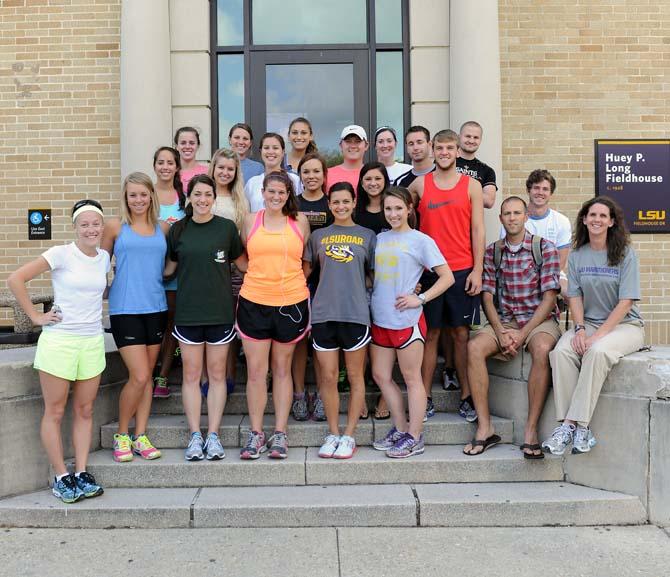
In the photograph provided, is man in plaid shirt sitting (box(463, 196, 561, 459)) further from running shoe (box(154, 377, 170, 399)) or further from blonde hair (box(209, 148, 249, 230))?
running shoe (box(154, 377, 170, 399))

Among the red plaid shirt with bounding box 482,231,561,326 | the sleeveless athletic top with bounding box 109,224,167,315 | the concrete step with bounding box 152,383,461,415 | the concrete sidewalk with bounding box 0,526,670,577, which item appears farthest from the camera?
the concrete step with bounding box 152,383,461,415

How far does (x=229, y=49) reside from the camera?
7535 mm

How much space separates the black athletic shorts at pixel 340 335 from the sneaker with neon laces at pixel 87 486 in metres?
1.66

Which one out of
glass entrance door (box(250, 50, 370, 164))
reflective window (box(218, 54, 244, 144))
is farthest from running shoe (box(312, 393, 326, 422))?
reflective window (box(218, 54, 244, 144))

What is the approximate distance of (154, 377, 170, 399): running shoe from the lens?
4941 millimetres

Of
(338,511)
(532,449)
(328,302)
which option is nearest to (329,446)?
(338,511)

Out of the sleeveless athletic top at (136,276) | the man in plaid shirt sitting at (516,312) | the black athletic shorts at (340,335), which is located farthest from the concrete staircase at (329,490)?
the sleeveless athletic top at (136,276)

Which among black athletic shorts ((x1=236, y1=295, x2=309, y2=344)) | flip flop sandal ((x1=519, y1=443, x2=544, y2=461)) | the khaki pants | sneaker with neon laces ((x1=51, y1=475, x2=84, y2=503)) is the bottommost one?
sneaker with neon laces ((x1=51, y1=475, x2=84, y2=503))

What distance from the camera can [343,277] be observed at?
4355mm

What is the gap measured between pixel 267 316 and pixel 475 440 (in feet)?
5.54

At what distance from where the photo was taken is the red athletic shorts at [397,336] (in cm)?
439

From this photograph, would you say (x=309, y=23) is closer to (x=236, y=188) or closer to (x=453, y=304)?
(x=236, y=188)

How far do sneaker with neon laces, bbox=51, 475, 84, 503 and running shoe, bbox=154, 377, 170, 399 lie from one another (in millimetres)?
986

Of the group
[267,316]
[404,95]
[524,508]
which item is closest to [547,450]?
[524,508]
